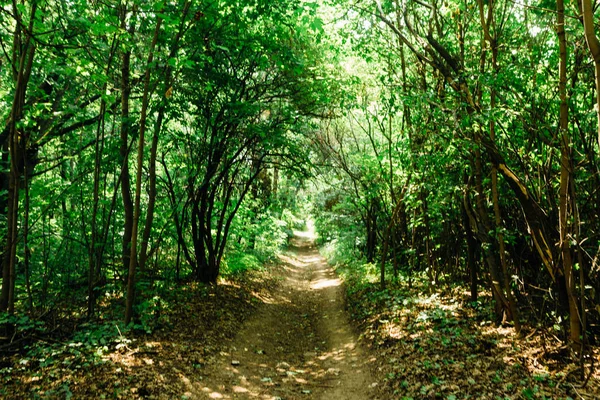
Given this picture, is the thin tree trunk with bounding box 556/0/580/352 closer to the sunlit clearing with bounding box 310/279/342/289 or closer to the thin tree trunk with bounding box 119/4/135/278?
the thin tree trunk with bounding box 119/4/135/278

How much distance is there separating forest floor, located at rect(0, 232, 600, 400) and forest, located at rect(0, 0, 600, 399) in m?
0.05

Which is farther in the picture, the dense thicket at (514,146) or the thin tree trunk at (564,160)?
the dense thicket at (514,146)

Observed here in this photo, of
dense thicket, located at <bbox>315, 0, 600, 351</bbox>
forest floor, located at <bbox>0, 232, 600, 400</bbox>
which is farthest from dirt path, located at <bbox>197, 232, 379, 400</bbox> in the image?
dense thicket, located at <bbox>315, 0, 600, 351</bbox>

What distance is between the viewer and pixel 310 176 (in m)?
10.9

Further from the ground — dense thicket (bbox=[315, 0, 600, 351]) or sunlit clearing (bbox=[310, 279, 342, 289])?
dense thicket (bbox=[315, 0, 600, 351])

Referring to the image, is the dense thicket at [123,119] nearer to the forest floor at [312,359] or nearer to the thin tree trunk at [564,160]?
the forest floor at [312,359]

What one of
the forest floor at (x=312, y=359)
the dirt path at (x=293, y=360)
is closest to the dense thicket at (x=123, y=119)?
the forest floor at (x=312, y=359)

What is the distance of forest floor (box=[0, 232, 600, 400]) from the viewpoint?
16.8ft

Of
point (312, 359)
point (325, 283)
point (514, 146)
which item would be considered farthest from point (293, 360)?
point (325, 283)

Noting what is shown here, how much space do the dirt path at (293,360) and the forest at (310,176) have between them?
0.22 meters

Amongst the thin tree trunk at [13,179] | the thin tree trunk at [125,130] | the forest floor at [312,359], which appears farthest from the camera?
the thin tree trunk at [125,130]

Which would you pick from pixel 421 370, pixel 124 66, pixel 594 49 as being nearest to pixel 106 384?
pixel 421 370

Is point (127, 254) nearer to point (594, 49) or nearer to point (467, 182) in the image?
point (467, 182)

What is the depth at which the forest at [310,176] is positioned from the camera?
17.3 feet
